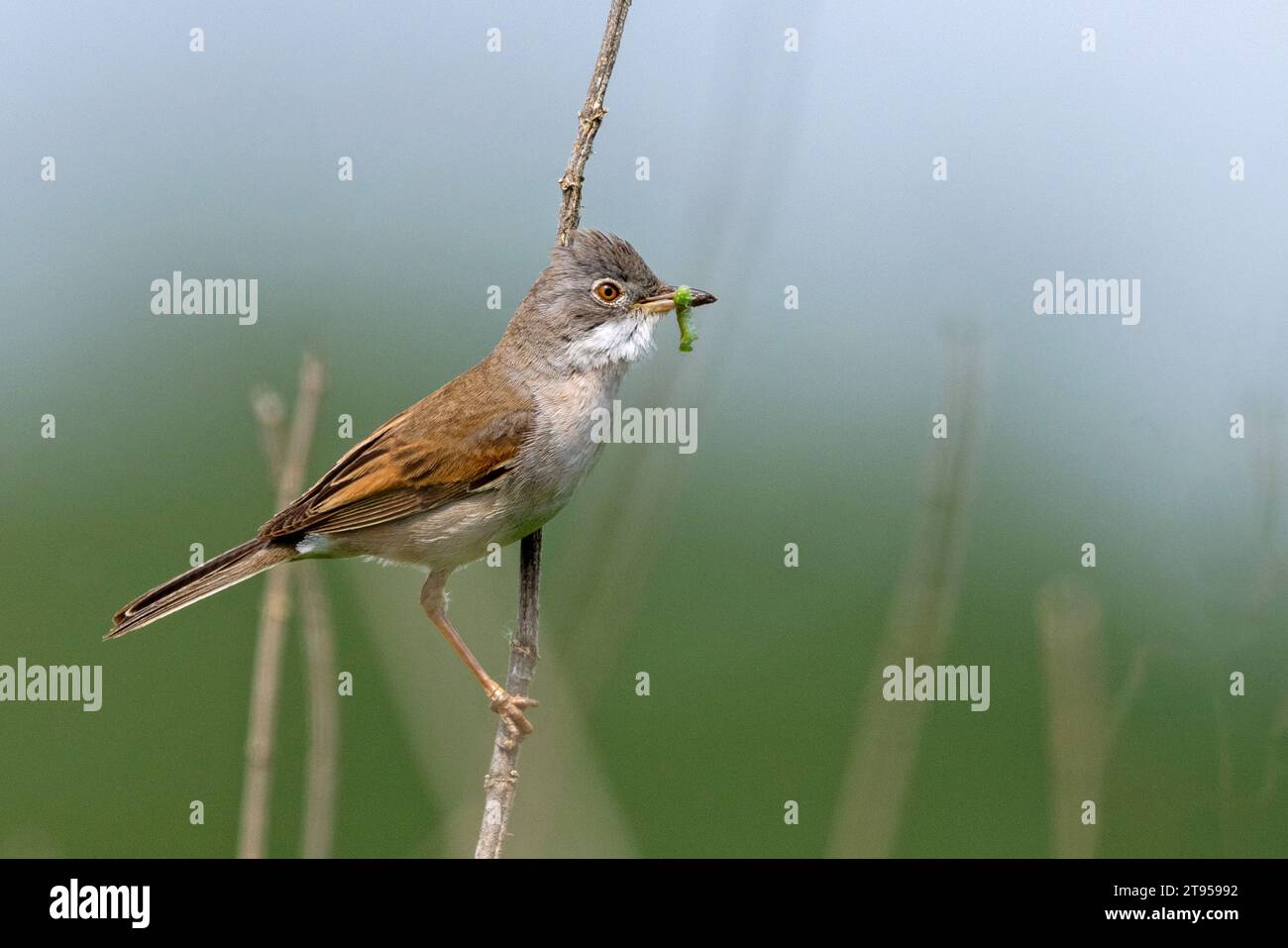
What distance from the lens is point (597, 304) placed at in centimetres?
522

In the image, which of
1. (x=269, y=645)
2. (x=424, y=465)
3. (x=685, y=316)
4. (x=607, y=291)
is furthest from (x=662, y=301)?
(x=269, y=645)

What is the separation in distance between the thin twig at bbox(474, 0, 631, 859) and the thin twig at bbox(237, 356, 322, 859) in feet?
2.45

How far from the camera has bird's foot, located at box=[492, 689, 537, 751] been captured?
4195 mm

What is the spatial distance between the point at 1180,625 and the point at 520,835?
2368 mm

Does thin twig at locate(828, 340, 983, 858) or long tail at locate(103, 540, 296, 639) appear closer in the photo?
thin twig at locate(828, 340, 983, 858)

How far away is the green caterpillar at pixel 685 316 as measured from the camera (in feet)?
16.4

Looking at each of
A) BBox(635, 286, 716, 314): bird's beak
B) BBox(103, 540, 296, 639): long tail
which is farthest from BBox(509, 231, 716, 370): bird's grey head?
BBox(103, 540, 296, 639): long tail

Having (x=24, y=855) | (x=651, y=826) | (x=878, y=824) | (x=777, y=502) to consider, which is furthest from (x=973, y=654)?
(x=24, y=855)

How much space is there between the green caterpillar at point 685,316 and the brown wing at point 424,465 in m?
0.71

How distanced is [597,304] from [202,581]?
199 cm

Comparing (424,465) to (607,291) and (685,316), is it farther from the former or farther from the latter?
(685,316)

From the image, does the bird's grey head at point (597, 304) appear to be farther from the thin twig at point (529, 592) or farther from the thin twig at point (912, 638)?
the thin twig at point (912, 638)

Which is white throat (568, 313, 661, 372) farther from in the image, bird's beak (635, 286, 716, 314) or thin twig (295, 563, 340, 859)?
thin twig (295, 563, 340, 859)

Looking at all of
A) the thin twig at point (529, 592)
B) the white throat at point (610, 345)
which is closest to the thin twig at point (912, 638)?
the thin twig at point (529, 592)
